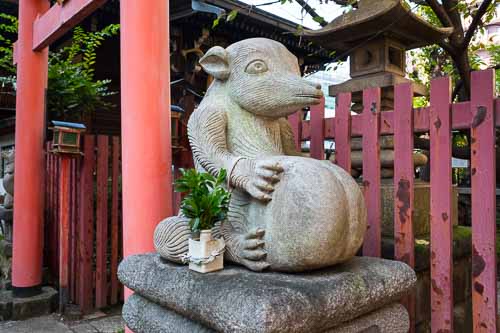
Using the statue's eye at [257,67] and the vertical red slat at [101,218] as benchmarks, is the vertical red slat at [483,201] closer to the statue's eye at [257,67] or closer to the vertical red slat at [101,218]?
the statue's eye at [257,67]

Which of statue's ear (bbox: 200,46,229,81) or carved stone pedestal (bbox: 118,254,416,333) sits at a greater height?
statue's ear (bbox: 200,46,229,81)

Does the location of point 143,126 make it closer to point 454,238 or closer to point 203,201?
point 203,201

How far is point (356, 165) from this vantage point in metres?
2.62

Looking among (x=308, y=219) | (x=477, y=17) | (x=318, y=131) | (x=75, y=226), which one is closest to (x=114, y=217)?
(x=75, y=226)

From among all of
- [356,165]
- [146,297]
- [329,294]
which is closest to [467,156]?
[356,165]

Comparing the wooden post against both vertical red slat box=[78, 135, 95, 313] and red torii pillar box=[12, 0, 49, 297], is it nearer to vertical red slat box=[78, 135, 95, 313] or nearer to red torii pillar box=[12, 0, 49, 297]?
vertical red slat box=[78, 135, 95, 313]

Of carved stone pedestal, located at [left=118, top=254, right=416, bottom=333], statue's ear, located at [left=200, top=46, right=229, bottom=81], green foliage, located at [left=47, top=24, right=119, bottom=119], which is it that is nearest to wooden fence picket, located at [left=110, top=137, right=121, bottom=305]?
green foliage, located at [left=47, top=24, right=119, bottom=119]

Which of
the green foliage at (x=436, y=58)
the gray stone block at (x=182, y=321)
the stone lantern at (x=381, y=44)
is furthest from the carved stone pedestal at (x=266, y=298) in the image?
the green foliage at (x=436, y=58)

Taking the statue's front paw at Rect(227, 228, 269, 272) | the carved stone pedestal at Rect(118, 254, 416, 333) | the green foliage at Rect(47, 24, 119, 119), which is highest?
the green foliage at Rect(47, 24, 119, 119)

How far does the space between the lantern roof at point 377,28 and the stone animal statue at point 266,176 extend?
114 cm

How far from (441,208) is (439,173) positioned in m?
0.16

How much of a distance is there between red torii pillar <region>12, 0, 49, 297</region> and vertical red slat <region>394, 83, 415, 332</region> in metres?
3.17

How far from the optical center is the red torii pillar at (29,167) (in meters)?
3.58

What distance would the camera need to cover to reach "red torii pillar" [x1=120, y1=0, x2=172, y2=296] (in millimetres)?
2086
